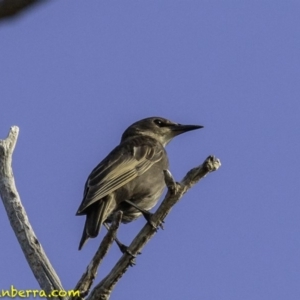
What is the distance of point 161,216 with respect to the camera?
450 cm

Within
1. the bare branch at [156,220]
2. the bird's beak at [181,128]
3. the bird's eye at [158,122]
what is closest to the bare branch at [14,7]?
the bare branch at [156,220]

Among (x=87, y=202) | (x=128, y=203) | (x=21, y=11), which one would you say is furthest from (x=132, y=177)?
(x=21, y=11)

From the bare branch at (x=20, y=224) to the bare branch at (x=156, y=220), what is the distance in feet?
1.42

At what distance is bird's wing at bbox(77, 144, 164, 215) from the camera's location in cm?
624

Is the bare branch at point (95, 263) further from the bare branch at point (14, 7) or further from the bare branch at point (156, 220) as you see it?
the bare branch at point (14, 7)

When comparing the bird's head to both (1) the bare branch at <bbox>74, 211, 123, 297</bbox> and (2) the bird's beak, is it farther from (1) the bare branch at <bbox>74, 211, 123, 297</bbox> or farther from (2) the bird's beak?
(1) the bare branch at <bbox>74, 211, 123, 297</bbox>

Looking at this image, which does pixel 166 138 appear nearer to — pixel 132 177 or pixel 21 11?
pixel 132 177

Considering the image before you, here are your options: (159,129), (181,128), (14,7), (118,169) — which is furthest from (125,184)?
(14,7)

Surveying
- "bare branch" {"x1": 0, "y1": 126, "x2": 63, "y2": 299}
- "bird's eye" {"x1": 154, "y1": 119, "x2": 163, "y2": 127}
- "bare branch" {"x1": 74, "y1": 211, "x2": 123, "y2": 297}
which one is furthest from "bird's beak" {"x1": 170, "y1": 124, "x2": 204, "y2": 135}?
"bare branch" {"x1": 74, "y1": 211, "x2": 123, "y2": 297}

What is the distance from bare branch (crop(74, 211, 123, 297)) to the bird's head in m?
5.06

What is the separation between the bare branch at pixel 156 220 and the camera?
13.3ft

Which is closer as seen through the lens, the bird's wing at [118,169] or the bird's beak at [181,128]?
the bird's wing at [118,169]

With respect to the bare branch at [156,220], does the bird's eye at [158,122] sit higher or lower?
higher

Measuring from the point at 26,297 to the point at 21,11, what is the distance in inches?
151
